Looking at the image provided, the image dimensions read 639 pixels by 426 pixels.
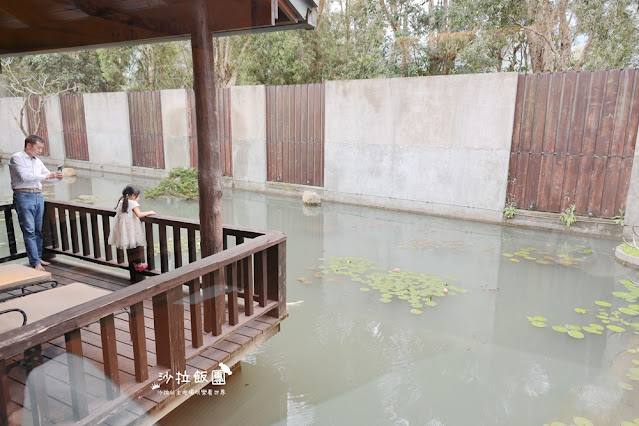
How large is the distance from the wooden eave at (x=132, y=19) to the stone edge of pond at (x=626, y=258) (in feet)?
19.0

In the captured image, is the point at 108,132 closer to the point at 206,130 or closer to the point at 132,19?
the point at 132,19

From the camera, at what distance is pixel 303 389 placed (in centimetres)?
358

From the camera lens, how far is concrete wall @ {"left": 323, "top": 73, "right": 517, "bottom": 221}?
340 inches

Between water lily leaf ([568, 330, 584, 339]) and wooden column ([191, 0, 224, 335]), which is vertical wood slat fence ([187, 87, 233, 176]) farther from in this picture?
water lily leaf ([568, 330, 584, 339])

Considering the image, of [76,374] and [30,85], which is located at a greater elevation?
[30,85]

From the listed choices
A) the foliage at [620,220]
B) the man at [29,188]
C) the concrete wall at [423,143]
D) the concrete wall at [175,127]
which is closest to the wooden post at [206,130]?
the man at [29,188]

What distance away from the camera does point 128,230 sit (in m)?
4.04

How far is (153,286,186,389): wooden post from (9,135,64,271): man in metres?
2.50

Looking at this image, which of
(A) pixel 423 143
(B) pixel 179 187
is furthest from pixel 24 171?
(A) pixel 423 143

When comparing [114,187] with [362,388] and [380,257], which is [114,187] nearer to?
[380,257]

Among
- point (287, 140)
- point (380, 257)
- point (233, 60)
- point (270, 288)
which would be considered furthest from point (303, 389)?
point (233, 60)

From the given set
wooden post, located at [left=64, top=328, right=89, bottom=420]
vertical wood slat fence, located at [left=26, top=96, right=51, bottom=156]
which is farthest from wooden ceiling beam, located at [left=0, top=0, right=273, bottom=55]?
vertical wood slat fence, located at [left=26, top=96, right=51, bottom=156]

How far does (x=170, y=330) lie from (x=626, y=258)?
663 cm

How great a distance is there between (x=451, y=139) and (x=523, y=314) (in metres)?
5.00
